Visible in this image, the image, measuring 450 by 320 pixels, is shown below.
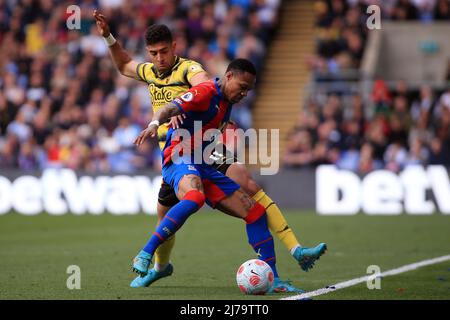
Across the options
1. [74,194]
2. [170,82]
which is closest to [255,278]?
[170,82]

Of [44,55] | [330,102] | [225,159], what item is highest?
[44,55]

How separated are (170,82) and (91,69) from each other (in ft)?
49.9

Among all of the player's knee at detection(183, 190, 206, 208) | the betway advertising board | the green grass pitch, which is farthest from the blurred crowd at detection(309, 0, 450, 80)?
the player's knee at detection(183, 190, 206, 208)

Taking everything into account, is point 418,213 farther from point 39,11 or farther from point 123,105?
point 39,11

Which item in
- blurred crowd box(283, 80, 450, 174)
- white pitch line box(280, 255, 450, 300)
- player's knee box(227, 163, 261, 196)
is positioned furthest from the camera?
blurred crowd box(283, 80, 450, 174)

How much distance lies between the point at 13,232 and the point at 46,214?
14.2ft

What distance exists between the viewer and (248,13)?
25500mm

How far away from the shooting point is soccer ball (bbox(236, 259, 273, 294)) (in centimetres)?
867

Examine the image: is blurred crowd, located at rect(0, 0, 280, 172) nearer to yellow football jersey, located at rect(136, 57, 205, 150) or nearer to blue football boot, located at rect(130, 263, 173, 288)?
yellow football jersey, located at rect(136, 57, 205, 150)

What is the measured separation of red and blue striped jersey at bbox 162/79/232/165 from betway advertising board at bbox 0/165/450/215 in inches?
441

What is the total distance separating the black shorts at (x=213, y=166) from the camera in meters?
9.46

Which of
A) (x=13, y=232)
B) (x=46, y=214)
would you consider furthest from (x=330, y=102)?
(x=13, y=232)

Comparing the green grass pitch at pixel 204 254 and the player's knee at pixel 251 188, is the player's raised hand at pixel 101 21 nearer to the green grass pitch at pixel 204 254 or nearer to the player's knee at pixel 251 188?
the player's knee at pixel 251 188

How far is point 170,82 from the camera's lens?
9.77 metres
